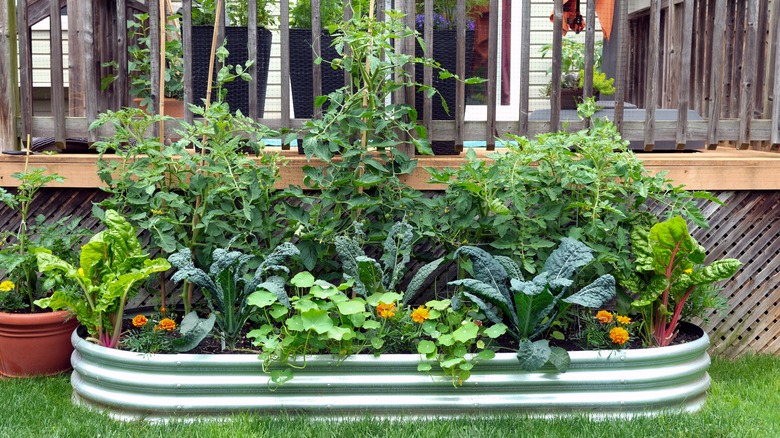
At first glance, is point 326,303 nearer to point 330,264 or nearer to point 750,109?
point 330,264

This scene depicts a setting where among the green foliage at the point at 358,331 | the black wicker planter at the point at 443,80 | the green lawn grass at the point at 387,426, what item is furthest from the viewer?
the black wicker planter at the point at 443,80

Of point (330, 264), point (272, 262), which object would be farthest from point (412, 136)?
point (272, 262)

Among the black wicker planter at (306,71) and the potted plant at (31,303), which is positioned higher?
the black wicker planter at (306,71)

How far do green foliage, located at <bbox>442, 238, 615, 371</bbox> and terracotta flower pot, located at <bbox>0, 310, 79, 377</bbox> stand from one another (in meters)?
1.73

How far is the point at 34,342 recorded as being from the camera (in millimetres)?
3277

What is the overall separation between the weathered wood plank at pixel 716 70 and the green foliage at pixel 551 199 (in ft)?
1.92

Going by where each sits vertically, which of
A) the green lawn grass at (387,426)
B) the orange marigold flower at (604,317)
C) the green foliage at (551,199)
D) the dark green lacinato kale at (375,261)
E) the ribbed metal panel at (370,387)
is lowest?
the green lawn grass at (387,426)

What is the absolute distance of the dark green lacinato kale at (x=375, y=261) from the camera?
10.0 feet

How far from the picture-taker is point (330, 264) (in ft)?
11.2

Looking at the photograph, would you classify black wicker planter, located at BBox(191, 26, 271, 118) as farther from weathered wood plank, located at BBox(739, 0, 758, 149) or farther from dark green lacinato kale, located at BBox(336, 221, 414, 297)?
weathered wood plank, located at BBox(739, 0, 758, 149)

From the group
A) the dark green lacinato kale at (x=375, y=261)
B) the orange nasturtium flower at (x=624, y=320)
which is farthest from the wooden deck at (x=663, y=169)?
the orange nasturtium flower at (x=624, y=320)

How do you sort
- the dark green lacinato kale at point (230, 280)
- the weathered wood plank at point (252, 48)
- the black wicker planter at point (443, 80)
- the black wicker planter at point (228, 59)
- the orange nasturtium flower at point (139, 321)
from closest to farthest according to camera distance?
the dark green lacinato kale at point (230, 280) → the orange nasturtium flower at point (139, 321) → the weathered wood plank at point (252, 48) → the black wicker planter at point (443, 80) → the black wicker planter at point (228, 59)

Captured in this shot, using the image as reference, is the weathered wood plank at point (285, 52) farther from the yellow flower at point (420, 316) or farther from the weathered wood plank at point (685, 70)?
the weathered wood plank at point (685, 70)

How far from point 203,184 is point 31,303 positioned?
3.20 ft
